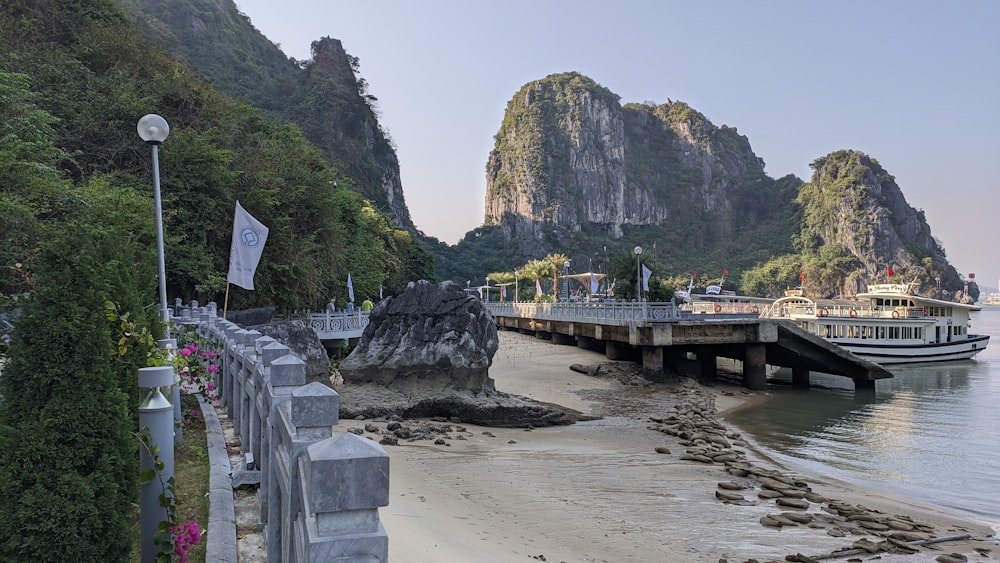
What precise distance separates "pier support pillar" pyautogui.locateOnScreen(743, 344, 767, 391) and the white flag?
21486 millimetres

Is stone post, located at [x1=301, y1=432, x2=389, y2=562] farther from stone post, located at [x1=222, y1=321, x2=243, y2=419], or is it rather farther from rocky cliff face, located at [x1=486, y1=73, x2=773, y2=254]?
rocky cliff face, located at [x1=486, y1=73, x2=773, y2=254]

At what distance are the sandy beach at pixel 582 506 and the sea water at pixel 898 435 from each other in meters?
1.36

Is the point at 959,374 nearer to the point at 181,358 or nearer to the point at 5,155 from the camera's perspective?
the point at 181,358

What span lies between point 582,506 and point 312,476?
7.43 m

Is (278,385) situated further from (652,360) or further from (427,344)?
(652,360)

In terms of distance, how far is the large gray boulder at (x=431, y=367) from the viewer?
549 inches

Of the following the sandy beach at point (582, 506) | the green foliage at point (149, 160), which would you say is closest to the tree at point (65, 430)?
the sandy beach at point (582, 506)

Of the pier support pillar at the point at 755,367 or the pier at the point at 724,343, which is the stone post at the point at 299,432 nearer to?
the pier at the point at 724,343

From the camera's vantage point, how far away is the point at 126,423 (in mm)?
3340

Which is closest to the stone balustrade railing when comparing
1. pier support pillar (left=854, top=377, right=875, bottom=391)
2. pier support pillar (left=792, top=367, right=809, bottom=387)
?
pier support pillar (left=792, top=367, right=809, bottom=387)

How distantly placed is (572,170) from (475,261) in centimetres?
4536

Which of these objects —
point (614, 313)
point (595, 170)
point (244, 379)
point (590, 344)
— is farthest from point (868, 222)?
point (244, 379)

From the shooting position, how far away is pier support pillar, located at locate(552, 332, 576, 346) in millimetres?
37900

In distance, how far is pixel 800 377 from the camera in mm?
26844
